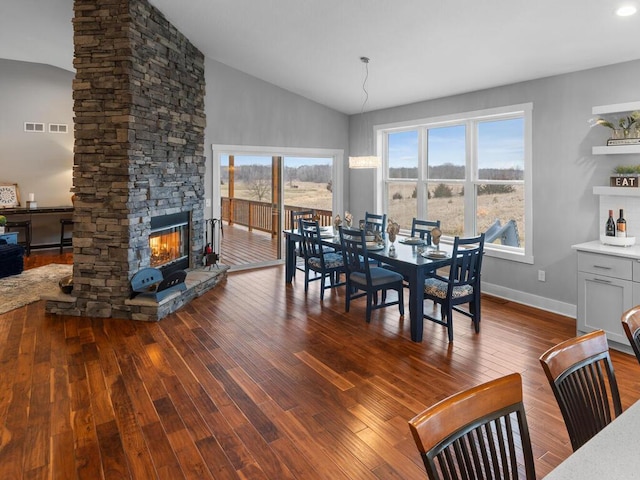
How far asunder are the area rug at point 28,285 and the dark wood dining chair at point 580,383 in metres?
Answer: 5.82

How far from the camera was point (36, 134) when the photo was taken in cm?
847

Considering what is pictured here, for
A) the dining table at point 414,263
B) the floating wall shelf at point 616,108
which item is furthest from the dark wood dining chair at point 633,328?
the floating wall shelf at point 616,108

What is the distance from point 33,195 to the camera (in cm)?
847

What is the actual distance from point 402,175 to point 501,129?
6.45 feet

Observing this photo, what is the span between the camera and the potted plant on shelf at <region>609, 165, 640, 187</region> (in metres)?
4.05

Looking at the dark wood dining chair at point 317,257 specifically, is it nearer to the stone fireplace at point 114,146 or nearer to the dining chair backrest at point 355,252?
the dining chair backrest at point 355,252

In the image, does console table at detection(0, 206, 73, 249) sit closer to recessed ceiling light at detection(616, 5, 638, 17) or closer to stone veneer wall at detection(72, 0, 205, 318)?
stone veneer wall at detection(72, 0, 205, 318)

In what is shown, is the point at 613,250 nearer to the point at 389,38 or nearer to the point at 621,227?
the point at 621,227

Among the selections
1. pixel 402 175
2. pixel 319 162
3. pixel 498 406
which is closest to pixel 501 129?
pixel 402 175

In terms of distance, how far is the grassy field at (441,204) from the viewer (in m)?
5.56

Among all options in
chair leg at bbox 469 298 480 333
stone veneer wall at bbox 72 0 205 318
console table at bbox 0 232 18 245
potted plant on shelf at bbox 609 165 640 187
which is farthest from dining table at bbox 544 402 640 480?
console table at bbox 0 232 18 245

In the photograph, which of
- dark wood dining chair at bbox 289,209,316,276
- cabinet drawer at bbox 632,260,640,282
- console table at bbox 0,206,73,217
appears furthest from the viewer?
console table at bbox 0,206,73,217

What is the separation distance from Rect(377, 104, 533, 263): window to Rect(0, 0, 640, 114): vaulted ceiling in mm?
525

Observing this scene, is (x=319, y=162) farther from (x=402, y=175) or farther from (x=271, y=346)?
(x=271, y=346)
